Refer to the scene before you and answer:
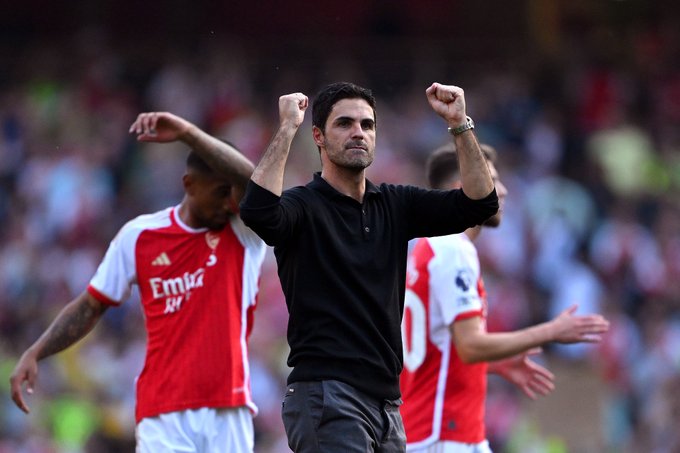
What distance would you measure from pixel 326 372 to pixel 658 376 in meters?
10.1

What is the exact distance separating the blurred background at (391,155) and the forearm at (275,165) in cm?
841

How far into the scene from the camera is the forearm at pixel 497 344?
804 cm

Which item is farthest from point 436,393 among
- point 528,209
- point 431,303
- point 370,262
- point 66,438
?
point 528,209

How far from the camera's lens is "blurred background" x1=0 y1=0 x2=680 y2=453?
15.6m

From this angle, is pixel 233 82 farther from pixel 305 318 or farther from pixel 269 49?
pixel 305 318

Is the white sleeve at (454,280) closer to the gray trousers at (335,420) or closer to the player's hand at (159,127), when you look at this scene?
the gray trousers at (335,420)

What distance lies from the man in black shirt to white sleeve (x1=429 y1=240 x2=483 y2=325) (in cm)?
136

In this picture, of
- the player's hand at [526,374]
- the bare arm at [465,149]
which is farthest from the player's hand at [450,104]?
the player's hand at [526,374]

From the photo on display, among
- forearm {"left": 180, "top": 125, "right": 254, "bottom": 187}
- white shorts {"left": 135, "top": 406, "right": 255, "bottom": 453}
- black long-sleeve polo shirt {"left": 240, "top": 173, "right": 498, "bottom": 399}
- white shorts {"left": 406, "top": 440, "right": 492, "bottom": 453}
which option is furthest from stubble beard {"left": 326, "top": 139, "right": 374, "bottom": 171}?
white shorts {"left": 406, "top": 440, "right": 492, "bottom": 453}

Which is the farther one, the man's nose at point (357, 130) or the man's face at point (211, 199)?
the man's face at point (211, 199)

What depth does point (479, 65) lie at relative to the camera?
2114 centimetres

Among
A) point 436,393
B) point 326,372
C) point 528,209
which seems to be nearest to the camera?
Result: point 326,372

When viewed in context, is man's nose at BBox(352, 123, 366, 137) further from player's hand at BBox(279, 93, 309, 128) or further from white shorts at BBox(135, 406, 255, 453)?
Answer: white shorts at BBox(135, 406, 255, 453)

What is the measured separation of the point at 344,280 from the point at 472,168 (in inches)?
31.2
